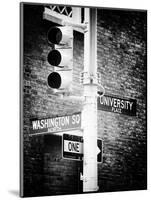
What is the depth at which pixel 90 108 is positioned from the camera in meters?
7.14

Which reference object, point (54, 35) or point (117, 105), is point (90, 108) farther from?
point (54, 35)

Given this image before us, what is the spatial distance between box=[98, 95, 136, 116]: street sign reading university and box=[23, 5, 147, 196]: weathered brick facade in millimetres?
53

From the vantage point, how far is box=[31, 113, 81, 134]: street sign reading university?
6.69 metres

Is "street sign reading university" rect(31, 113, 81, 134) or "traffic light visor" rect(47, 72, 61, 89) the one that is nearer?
"street sign reading university" rect(31, 113, 81, 134)

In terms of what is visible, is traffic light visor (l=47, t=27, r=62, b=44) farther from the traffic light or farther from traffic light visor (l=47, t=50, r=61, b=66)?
traffic light visor (l=47, t=50, r=61, b=66)

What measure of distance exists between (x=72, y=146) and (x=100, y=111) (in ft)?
1.98

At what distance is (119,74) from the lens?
743 cm

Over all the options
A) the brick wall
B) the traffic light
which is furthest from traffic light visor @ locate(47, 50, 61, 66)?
the brick wall

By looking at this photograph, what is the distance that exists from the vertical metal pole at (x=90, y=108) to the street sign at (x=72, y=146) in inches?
2.5

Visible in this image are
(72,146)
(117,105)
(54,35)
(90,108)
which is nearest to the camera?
(54,35)

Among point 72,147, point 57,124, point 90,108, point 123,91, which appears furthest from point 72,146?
point 123,91

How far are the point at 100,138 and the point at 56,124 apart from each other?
0.68m

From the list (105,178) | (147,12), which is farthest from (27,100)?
(147,12)

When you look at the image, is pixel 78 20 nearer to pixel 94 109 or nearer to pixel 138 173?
pixel 94 109
